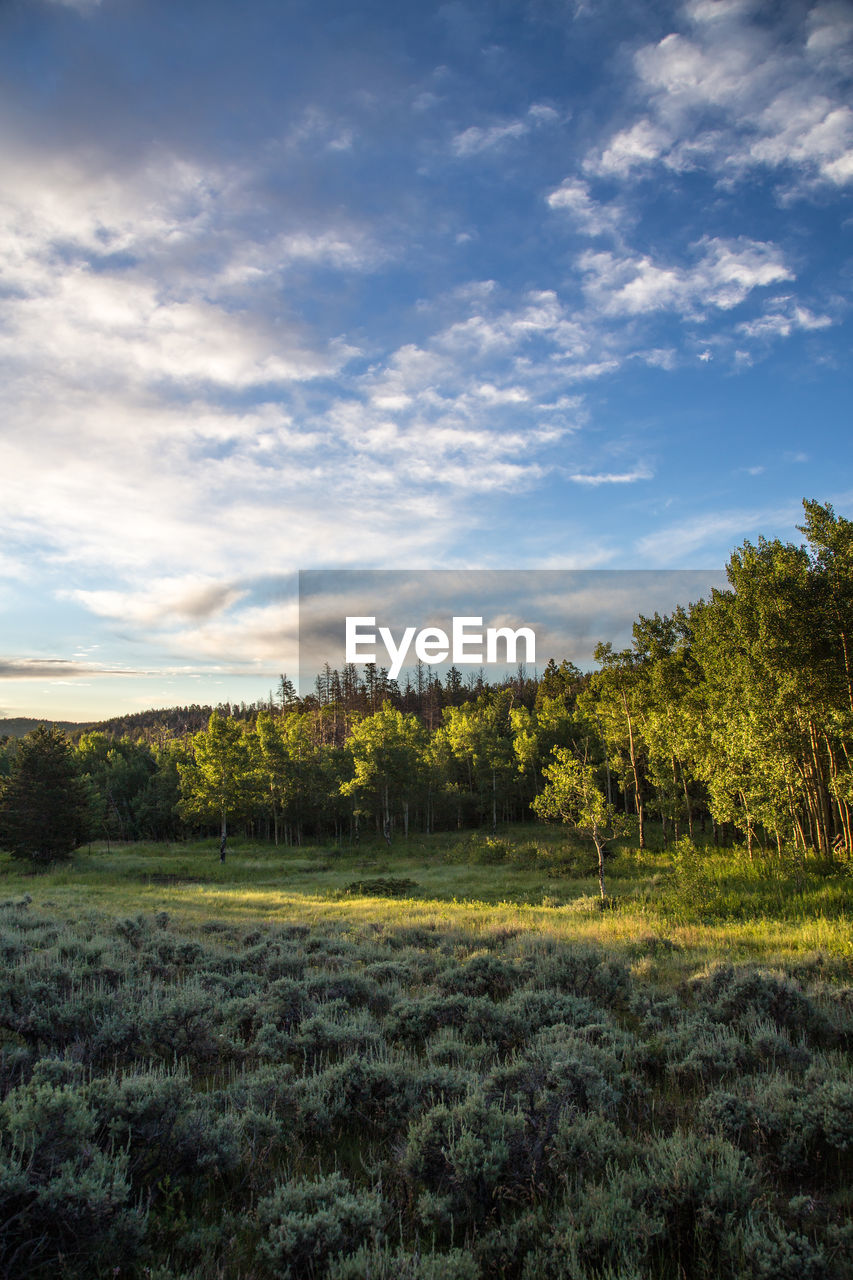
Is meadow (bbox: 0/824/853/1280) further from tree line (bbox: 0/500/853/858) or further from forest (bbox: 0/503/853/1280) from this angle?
tree line (bbox: 0/500/853/858)

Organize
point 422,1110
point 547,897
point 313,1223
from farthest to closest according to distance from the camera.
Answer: point 547,897
point 422,1110
point 313,1223

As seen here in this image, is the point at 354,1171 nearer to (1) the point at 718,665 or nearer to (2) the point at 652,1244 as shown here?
(2) the point at 652,1244

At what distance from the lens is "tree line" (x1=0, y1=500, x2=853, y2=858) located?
21578mm

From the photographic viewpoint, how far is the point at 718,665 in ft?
92.0

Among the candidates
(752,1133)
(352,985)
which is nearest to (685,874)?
(352,985)

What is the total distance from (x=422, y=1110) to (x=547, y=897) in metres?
19.6

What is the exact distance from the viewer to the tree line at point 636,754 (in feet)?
70.8

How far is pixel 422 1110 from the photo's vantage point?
5.71m

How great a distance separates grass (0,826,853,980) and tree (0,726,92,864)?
1.60 metres

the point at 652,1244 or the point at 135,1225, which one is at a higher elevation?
the point at 135,1225

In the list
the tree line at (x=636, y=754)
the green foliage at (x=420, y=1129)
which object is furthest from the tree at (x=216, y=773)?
the green foliage at (x=420, y=1129)

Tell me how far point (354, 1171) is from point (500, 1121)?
51.3 inches

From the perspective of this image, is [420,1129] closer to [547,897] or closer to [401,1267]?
[401,1267]

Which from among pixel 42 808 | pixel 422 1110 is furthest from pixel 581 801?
pixel 42 808
